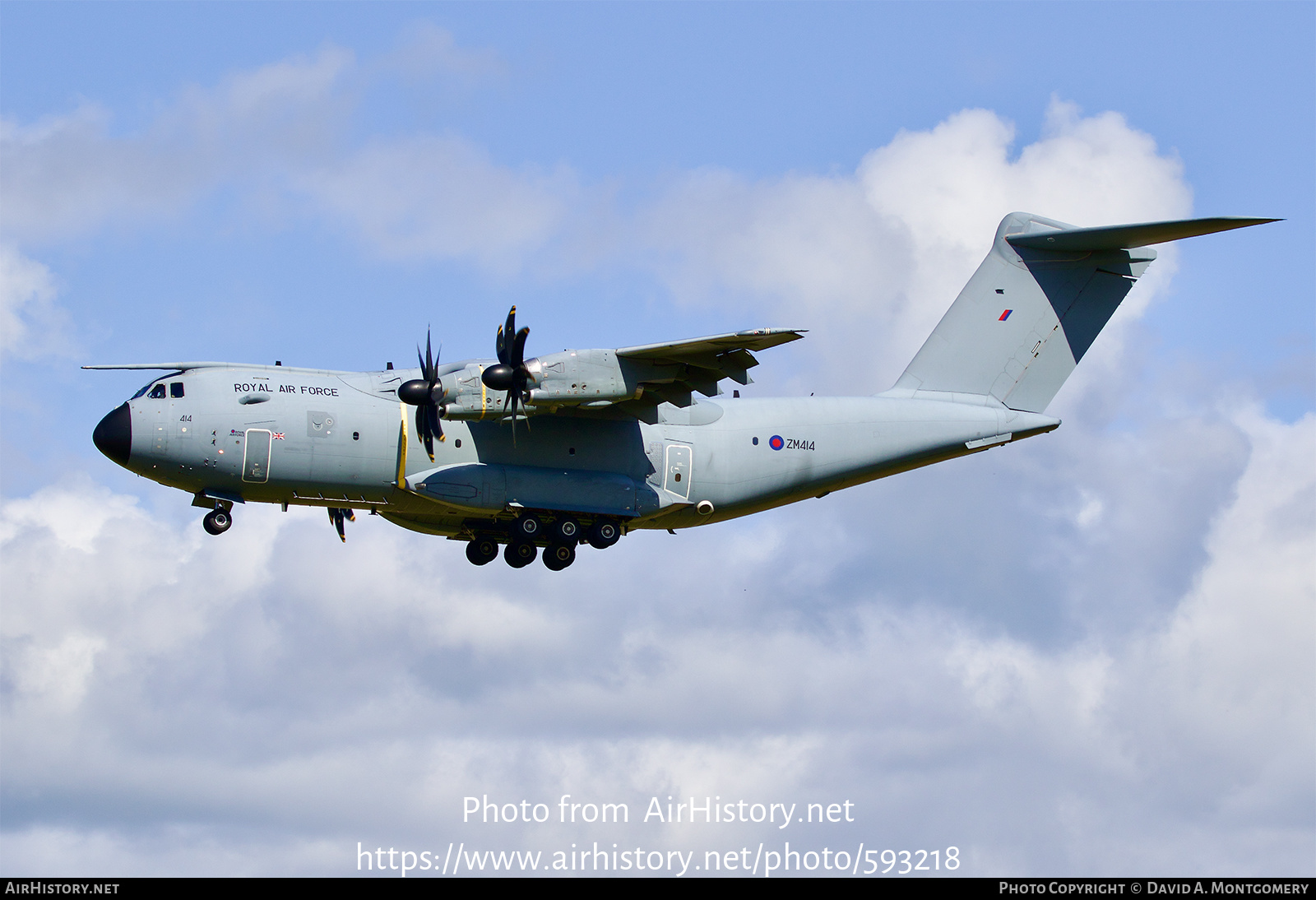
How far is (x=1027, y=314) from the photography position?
2827cm

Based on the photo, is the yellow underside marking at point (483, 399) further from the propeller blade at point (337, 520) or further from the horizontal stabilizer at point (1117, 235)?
the horizontal stabilizer at point (1117, 235)

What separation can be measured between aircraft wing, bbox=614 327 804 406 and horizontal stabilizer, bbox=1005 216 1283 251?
23.4ft

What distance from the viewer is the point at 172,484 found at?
23453mm

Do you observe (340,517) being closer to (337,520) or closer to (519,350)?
(337,520)

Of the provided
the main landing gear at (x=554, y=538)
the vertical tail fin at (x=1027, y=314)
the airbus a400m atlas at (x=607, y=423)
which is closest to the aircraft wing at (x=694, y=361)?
the airbus a400m atlas at (x=607, y=423)

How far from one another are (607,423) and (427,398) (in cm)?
328

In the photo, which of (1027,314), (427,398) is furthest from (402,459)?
(1027,314)

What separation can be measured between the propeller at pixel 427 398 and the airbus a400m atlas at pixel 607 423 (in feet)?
0.09

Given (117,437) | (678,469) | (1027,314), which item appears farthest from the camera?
(1027,314)

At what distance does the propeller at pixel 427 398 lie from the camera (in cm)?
2344

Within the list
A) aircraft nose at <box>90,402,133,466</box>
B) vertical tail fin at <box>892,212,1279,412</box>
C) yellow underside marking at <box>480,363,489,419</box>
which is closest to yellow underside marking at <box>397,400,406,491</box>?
yellow underside marking at <box>480,363,489,419</box>
